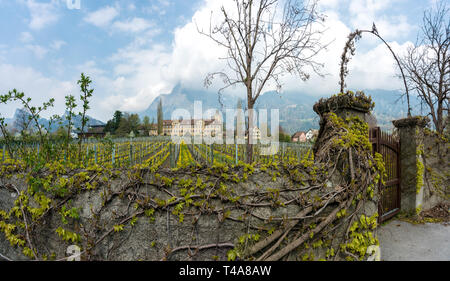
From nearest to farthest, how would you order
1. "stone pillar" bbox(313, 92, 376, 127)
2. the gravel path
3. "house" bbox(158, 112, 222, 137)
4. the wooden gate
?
"stone pillar" bbox(313, 92, 376, 127) → the gravel path → the wooden gate → "house" bbox(158, 112, 222, 137)

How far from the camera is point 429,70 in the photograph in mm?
11375

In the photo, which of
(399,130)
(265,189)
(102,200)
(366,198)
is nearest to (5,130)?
(102,200)

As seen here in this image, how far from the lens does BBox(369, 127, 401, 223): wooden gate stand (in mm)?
4996

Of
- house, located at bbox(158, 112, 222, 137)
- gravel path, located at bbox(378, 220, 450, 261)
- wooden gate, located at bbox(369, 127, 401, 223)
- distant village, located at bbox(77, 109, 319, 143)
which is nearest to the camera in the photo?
gravel path, located at bbox(378, 220, 450, 261)

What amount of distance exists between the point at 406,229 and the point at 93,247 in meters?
5.84

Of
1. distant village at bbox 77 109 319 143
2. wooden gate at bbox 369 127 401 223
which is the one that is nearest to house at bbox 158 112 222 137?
distant village at bbox 77 109 319 143

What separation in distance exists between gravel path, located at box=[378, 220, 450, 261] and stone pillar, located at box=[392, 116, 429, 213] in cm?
59

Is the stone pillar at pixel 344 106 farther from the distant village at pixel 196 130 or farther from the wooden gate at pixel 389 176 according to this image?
the wooden gate at pixel 389 176

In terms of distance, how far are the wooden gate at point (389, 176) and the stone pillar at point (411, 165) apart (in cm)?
17

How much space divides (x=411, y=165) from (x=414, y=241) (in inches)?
83.9

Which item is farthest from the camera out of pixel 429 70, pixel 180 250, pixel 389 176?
pixel 429 70

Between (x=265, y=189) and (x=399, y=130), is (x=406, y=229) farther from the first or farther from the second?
(x=265, y=189)

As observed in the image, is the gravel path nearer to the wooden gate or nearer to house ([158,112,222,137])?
the wooden gate

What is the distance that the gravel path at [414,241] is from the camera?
374 centimetres
